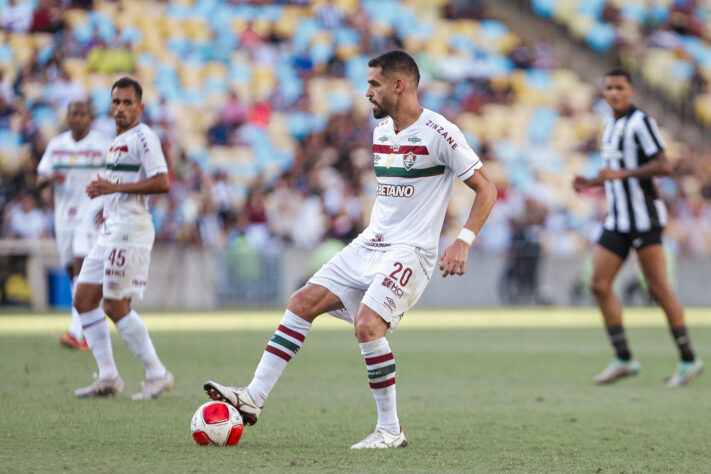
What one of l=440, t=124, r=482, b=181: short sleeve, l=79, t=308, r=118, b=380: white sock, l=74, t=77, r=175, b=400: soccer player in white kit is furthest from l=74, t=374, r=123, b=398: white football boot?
l=440, t=124, r=482, b=181: short sleeve

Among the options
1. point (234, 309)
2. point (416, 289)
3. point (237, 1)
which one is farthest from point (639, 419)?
point (237, 1)

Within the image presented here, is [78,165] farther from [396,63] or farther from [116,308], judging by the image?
[396,63]

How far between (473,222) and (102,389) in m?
3.32

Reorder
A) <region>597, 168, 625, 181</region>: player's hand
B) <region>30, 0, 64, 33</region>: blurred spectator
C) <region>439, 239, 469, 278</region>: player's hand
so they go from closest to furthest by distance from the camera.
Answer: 1. <region>439, 239, 469, 278</region>: player's hand
2. <region>597, 168, 625, 181</region>: player's hand
3. <region>30, 0, 64, 33</region>: blurred spectator

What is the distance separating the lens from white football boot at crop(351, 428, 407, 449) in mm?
5797

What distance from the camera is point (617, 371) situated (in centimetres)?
954

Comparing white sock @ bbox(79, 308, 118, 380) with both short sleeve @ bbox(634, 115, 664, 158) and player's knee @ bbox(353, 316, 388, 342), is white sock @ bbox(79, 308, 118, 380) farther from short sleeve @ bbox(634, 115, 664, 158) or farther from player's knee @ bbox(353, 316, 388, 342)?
short sleeve @ bbox(634, 115, 664, 158)

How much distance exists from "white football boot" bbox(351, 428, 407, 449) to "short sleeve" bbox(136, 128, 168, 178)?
2859mm

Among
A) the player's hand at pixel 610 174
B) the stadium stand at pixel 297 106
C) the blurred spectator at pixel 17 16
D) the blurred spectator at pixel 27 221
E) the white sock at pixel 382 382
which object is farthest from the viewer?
the blurred spectator at pixel 17 16

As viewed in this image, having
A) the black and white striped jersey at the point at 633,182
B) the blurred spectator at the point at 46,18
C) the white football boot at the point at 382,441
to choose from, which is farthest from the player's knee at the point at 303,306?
the blurred spectator at the point at 46,18

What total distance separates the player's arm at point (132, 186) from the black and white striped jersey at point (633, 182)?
13.3ft

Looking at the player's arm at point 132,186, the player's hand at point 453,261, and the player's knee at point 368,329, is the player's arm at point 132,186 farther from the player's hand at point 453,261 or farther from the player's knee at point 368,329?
the player's hand at point 453,261

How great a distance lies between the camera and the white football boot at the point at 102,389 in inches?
306

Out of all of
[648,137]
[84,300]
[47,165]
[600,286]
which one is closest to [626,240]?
[600,286]
